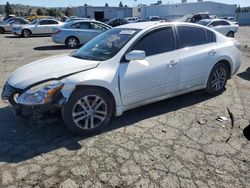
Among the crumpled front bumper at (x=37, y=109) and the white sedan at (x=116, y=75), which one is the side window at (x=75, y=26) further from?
the crumpled front bumper at (x=37, y=109)

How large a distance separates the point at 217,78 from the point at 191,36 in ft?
3.82

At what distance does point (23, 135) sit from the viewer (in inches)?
157

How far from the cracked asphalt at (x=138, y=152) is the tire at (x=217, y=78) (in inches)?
25.5

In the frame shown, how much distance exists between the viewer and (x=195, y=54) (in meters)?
4.95

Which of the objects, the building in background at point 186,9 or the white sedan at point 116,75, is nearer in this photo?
the white sedan at point 116,75

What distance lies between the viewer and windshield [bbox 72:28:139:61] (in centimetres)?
423

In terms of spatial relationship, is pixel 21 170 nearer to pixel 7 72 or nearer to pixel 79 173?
pixel 79 173

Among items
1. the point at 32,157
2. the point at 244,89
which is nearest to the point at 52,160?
the point at 32,157

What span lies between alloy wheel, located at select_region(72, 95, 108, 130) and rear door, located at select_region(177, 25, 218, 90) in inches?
66.3

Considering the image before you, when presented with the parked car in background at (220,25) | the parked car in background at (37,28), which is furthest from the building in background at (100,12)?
the parked car in background at (220,25)

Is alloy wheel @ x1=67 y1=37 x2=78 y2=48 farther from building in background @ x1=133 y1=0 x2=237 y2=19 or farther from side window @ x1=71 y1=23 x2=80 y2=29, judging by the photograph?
building in background @ x1=133 y1=0 x2=237 y2=19

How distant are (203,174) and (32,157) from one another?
2163 mm

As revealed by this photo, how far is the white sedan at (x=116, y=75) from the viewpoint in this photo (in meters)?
3.64

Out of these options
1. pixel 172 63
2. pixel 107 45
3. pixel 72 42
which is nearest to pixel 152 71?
pixel 172 63
